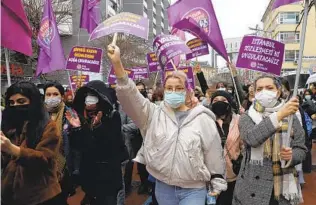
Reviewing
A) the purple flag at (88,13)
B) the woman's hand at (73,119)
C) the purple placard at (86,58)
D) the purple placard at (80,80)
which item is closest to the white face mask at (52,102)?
the woman's hand at (73,119)

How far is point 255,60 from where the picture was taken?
6043mm

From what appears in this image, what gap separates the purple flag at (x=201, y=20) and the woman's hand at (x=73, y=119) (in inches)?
113

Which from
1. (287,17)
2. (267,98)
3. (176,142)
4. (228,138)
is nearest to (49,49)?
(228,138)

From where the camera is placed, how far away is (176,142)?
356cm

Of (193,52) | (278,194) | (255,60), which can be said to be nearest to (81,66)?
(193,52)

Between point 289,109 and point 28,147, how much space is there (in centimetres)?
200

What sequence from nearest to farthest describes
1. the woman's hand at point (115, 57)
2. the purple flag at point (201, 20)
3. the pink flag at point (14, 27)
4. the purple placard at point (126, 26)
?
1. the woman's hand at point (115, 57)
2. the pink flag at point (14, 27)
3. the purple placard at point (126, 26)
4. the purple flag at point (201, 20)

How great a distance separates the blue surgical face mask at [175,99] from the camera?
12.3 ft

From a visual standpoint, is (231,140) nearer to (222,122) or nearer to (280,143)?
(222,122)

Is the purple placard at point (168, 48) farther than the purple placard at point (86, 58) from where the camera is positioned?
No

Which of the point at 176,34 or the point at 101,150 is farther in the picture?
the point at 176,34

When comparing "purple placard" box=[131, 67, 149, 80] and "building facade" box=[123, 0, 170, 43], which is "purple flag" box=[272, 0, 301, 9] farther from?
"building facade" box=[123, 0, 170, 43]

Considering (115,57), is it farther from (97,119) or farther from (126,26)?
(126,26)

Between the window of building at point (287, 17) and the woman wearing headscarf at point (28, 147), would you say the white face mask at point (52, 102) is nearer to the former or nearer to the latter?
the woman wearing headscarf at point (28, 147)
